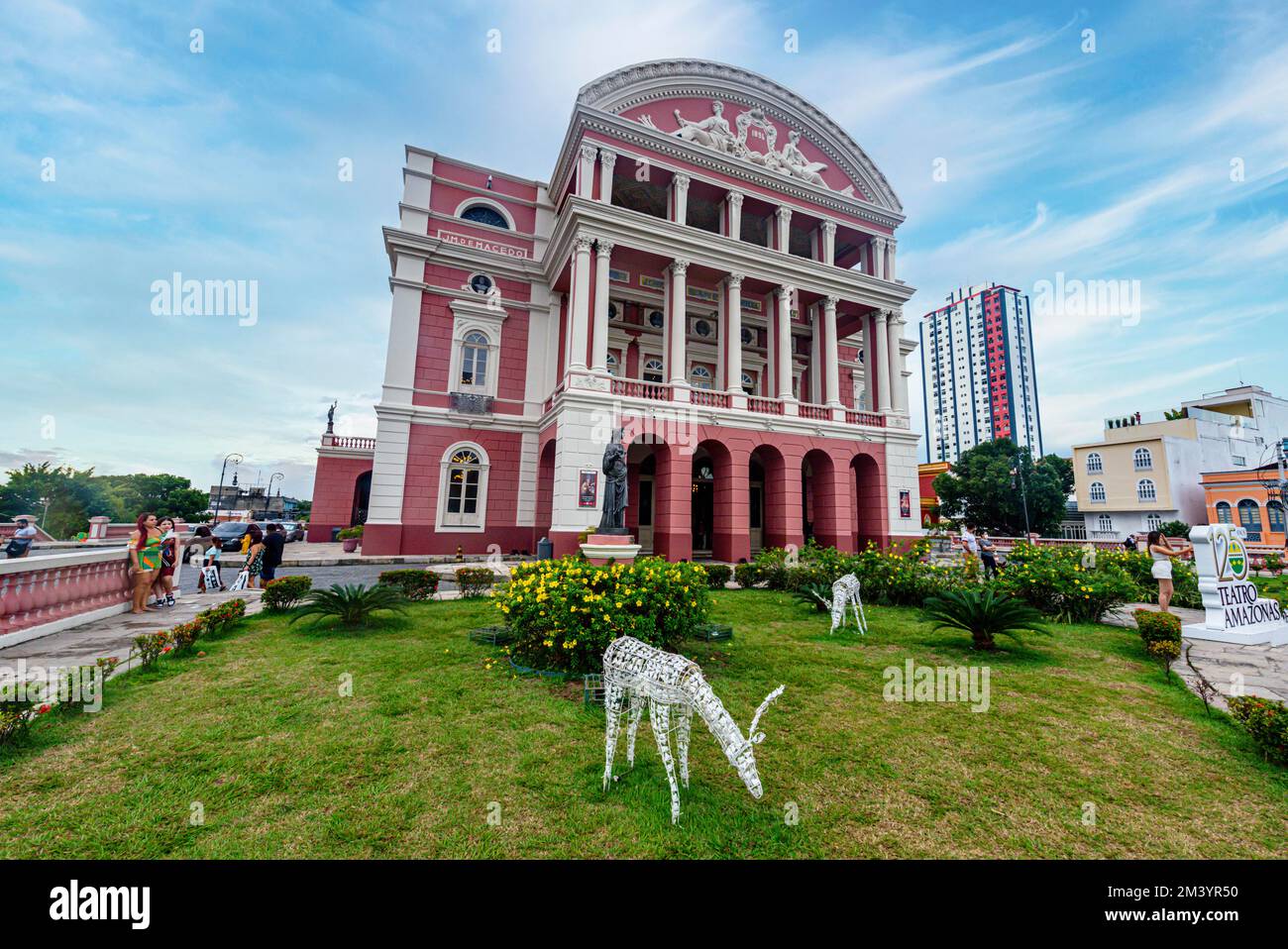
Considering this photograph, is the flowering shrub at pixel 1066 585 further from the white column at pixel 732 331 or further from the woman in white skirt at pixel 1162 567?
the white column at pixel 732 331

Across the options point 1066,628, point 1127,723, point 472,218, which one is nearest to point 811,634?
point 1127,723

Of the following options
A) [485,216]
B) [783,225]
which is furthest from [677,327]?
[485,216]

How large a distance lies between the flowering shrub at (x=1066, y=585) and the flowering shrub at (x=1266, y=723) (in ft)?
18.1

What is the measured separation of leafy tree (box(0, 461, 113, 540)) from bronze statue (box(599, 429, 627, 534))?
128ft

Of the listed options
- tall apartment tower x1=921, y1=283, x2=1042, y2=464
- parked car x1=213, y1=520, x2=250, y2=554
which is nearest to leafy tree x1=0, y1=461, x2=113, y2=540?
parked car x1=213, y1=520, x2=250, y2=554

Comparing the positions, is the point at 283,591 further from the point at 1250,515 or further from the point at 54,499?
the point at 1250,515

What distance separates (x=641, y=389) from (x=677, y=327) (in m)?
2.58

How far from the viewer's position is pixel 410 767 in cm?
351

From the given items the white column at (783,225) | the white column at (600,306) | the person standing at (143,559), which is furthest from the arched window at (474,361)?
the white column at (783,225)

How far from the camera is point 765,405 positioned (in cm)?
1841

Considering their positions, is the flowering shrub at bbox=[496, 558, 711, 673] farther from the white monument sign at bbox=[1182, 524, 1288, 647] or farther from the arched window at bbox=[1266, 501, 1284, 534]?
the arched window at bbox=[1266, 501, 1284, 534]

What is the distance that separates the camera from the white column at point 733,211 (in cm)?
1869

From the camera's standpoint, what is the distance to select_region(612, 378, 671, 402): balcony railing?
16.2 metres
